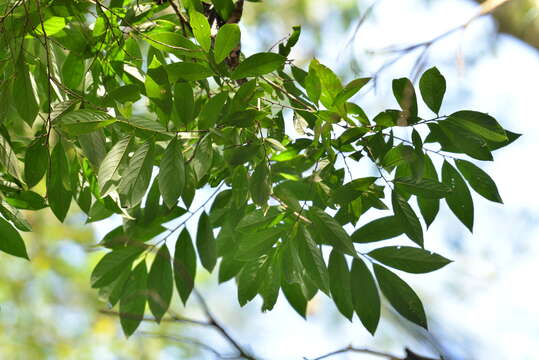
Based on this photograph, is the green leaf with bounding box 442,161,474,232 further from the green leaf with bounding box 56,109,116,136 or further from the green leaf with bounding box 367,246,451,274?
the green leaf with bounding box 56,109,116,136

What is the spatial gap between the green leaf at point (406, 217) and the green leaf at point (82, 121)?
0.78ft

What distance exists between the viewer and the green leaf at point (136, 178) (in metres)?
0.46

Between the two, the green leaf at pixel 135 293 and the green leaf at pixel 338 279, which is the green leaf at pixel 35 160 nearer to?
the green leaf at pixel 135 293

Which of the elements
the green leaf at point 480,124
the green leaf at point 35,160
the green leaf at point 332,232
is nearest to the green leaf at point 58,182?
the green leaf at point 35,160

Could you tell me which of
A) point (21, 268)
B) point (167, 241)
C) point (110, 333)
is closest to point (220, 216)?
point (167, 241)

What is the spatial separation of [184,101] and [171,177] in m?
0.07

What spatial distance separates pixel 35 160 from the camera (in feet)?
1.66

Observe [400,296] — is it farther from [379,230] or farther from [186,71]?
[186,71]

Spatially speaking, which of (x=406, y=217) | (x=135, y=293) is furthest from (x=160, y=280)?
(x=406, y=217)

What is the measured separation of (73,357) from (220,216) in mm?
2535

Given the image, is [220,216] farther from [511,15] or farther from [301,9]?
[301,9]

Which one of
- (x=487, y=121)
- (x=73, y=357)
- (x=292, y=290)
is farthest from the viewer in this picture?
(x=73, y=357)

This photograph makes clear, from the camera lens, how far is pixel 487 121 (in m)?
0.48

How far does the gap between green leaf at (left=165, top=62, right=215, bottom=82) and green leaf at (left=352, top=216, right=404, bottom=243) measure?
206 millimetres
